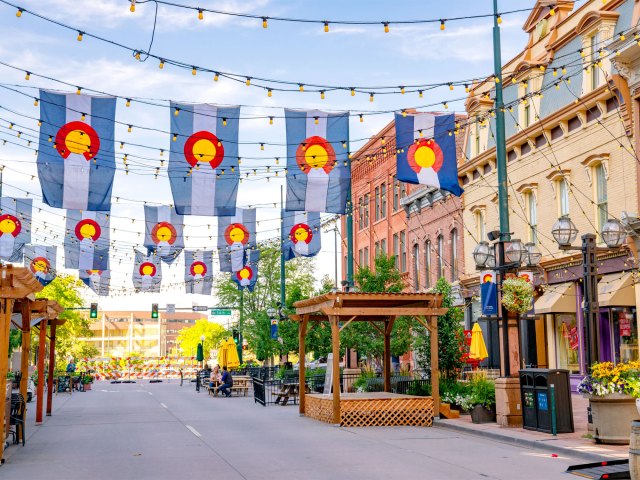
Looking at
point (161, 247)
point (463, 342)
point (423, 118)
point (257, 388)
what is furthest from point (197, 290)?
point (423, 118)

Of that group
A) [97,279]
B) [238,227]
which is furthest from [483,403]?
[97,279]

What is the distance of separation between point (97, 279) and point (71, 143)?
25.9 m

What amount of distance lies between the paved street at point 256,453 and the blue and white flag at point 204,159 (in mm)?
5834

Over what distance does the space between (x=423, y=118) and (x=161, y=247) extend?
50.8ft

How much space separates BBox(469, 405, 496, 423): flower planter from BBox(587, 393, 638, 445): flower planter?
5035mm

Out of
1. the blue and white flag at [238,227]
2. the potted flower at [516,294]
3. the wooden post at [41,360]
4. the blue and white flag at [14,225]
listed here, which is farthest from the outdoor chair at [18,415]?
the blue and white flag at [14,225]

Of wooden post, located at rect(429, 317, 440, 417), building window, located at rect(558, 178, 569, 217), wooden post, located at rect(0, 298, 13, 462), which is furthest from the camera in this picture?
building window, located at rect(558, 178, 569, 217)

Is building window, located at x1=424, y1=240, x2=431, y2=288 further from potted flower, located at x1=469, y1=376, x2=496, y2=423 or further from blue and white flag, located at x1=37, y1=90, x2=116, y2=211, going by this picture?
blue and white flag, located at x1=37, y1=90, x2=116, y2=211

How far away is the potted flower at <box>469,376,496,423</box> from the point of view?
1941 centimetres

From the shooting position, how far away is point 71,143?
19750 mm

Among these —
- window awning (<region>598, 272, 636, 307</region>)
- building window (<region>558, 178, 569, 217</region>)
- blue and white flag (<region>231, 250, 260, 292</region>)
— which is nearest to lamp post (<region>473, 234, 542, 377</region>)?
window awning (<region>598, 272, 636, 307</region>)

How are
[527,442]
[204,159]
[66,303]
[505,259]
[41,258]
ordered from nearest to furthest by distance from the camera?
[527,442], [505,259], [204,159], [41,258], [66,303]

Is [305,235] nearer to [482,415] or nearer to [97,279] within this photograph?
[97,279]

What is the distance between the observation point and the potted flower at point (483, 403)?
19.4 metres
